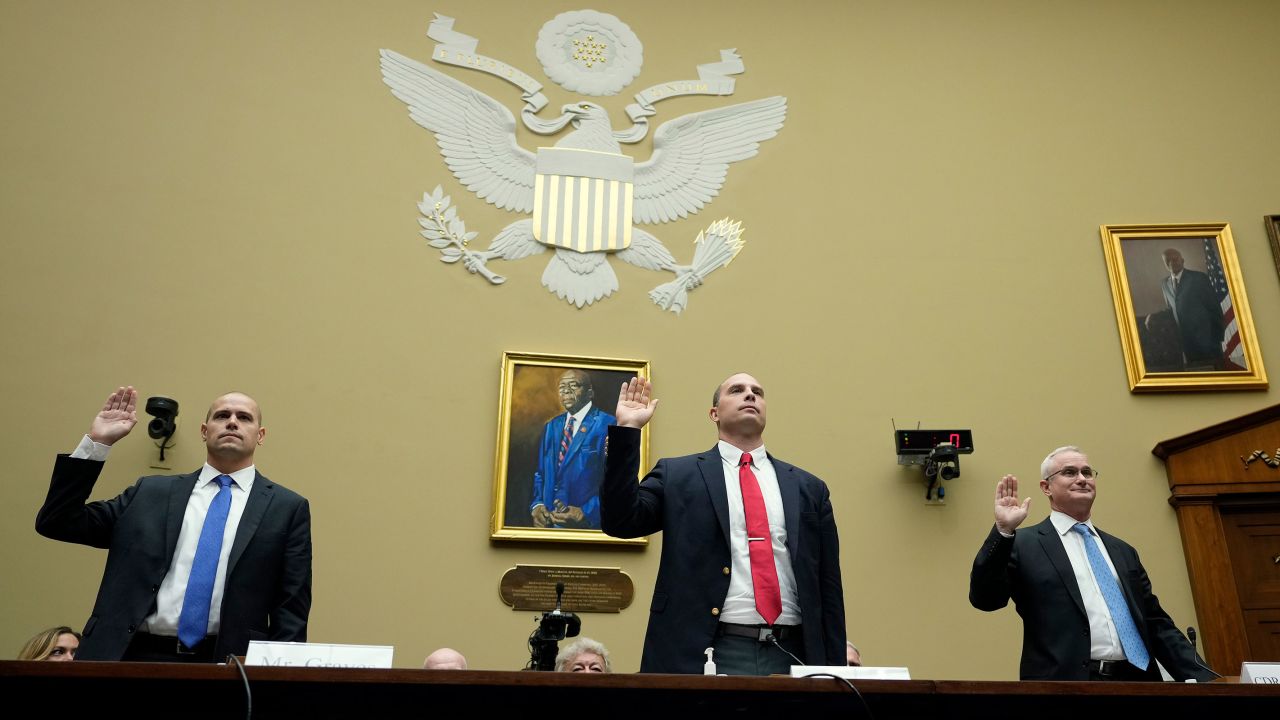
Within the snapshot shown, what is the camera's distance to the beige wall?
5.80 meters

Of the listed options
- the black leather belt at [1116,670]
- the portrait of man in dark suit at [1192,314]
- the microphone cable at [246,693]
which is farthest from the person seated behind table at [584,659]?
the portrait of man in dark suit at [1192,314]

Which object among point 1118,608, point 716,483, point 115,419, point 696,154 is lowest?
point 1118,608

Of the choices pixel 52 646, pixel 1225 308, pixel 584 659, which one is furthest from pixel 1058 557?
pixel 52 646

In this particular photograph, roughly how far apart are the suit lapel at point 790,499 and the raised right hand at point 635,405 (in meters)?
0.52

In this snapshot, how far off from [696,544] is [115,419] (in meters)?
1.97

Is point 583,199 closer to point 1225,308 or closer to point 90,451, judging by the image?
point 90,451

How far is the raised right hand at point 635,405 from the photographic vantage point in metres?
3.35

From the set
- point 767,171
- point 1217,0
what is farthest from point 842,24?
point 1217,0

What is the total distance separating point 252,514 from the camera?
143 inches

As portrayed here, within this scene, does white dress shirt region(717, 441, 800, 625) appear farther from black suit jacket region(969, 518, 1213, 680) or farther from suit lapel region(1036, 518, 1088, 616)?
suit lapel region(1036, 518, 1088, 616)

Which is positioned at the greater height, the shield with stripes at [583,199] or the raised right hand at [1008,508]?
the shield with stripes at [583,199]

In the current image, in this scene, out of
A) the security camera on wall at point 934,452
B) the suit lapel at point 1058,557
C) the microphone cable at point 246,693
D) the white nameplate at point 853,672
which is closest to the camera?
the microphone cable at point 246,693

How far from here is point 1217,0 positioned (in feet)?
24.5

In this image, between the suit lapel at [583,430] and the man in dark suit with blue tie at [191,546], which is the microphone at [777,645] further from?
the suit lapel at [583,430]
